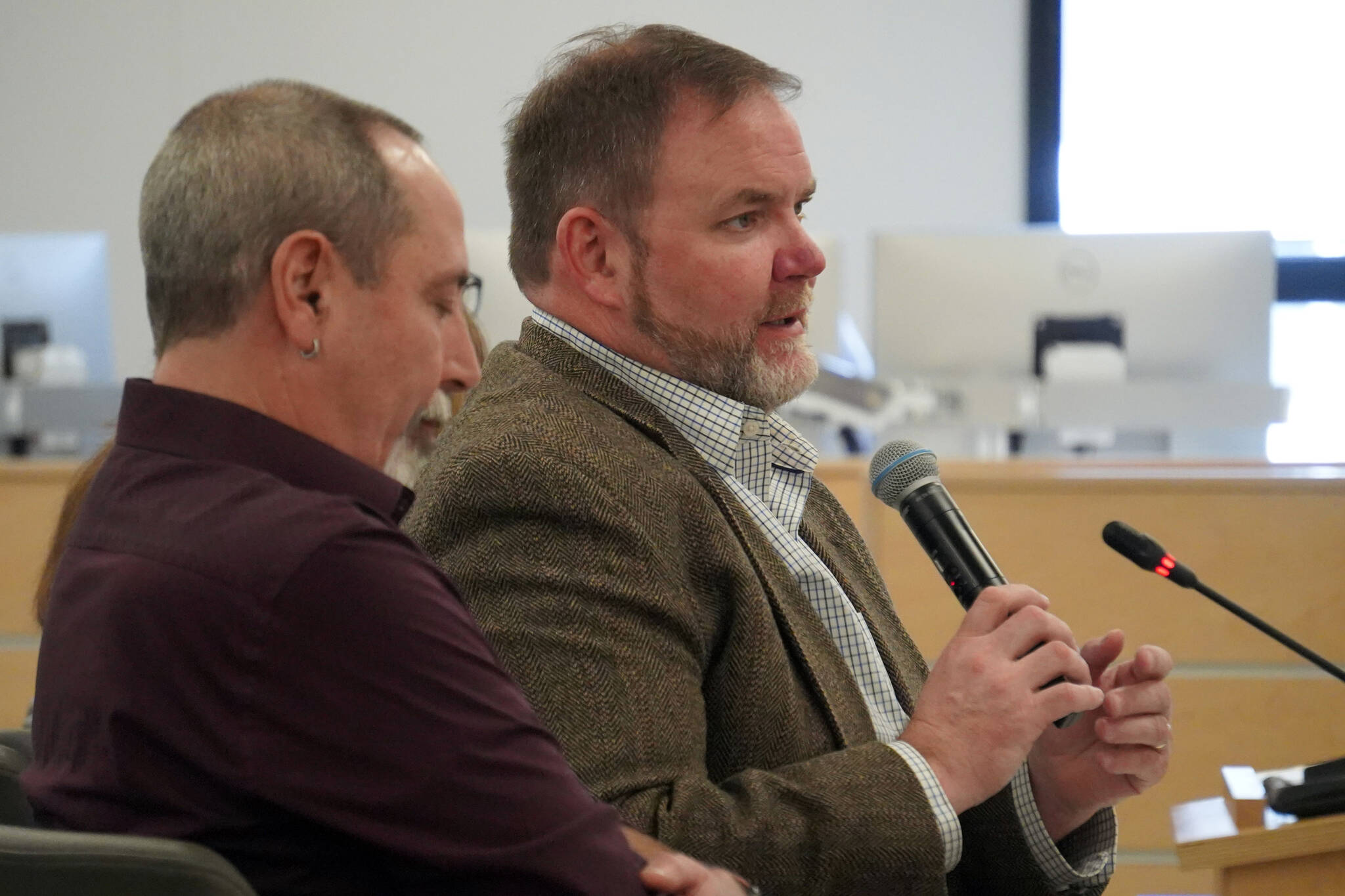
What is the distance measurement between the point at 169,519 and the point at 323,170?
0.81 ft

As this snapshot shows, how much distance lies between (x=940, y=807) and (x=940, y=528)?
0.26 m

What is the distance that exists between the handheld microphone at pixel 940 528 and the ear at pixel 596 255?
319 millimetres

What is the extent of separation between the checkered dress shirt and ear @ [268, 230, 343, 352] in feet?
1.56

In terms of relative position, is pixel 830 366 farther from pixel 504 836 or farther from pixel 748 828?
pixel 504 836

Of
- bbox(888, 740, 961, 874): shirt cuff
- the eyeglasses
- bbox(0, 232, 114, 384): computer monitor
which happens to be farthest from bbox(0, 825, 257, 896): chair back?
bbox(0, 232, 114, 384): computer monitor

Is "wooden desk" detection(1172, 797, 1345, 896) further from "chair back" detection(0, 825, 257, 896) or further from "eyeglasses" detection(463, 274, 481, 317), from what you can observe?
"eyeglasses" detection(463, 274, 481, 317)

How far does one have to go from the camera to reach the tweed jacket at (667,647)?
106 centimetres

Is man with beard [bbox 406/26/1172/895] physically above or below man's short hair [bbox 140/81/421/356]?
below

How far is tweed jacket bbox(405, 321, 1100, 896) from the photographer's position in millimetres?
1062

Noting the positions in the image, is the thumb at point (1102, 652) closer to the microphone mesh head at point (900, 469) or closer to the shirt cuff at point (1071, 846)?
the shirt cuff at point (1071, 846)

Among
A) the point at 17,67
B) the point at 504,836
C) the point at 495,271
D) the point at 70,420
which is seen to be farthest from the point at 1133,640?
the point at 17,67

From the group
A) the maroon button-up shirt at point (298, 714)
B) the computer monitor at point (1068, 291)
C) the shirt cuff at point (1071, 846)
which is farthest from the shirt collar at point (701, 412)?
the computer monitor at point (1068, 291)

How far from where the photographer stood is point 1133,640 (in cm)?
216

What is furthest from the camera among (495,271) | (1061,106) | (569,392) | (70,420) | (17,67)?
(17,67)
